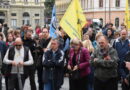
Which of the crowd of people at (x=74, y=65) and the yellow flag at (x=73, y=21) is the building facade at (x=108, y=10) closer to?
the yellow flag at (x=73, y=21)

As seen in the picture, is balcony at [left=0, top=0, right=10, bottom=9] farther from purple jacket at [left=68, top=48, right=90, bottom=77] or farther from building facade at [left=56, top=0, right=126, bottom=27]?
purple jacket at [left=68, top=48, right=90, bottom=77]

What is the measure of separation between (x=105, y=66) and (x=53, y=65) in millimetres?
1659

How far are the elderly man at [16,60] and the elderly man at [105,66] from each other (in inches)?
81.0

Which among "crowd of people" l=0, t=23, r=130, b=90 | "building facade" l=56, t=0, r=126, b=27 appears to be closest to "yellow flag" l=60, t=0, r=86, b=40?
"crowd of people" l=0, t=23, r=130, b=90

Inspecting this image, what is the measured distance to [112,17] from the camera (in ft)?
244

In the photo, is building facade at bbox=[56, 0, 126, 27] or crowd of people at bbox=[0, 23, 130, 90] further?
building facade at bbox=[56, 0, 126, 27]

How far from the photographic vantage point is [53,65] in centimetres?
977

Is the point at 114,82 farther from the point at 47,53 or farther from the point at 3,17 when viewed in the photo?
the point at 3,17

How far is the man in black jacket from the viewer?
32.0 feet

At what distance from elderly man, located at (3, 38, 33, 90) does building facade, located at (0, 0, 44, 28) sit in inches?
2713

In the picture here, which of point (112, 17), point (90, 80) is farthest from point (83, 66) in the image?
point (112, 17)

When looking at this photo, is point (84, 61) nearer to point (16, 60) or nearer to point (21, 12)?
point (16, 60)

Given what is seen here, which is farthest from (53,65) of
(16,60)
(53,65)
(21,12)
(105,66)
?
(21,12)

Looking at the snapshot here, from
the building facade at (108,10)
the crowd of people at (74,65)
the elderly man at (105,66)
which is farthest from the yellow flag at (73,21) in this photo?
the building facade at (108,10)
